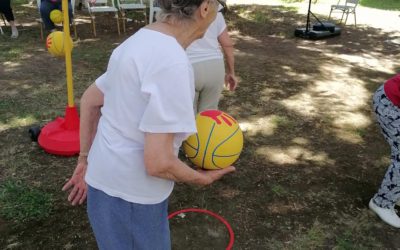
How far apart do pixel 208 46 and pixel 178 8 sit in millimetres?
1858

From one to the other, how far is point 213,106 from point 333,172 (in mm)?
1487

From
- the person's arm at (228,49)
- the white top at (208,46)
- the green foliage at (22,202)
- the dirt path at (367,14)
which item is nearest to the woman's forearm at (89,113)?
the white top at (208,46)

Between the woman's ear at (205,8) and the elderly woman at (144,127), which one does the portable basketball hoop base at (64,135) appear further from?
the woman's ear at (205,8)

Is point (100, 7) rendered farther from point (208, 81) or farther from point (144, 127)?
point (144, 127)

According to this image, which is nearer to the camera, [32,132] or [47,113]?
[32,132]

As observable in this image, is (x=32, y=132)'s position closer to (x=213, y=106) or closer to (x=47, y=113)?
(x=47, y=113)

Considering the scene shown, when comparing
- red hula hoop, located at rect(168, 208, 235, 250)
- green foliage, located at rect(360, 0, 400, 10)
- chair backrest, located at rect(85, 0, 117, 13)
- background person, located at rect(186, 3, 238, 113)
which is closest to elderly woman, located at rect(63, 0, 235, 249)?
red hula hoop, located at rect(168, 208, 235, 250)

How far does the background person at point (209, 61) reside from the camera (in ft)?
10.4

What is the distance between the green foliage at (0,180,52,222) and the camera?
320 cm

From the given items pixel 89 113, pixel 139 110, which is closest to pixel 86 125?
pixel 89 113

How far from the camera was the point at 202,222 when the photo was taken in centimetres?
324

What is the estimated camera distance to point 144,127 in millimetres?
1306

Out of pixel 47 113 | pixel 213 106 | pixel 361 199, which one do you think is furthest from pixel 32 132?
pixel 361 199

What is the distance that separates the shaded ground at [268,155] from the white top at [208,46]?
48.5 inches
